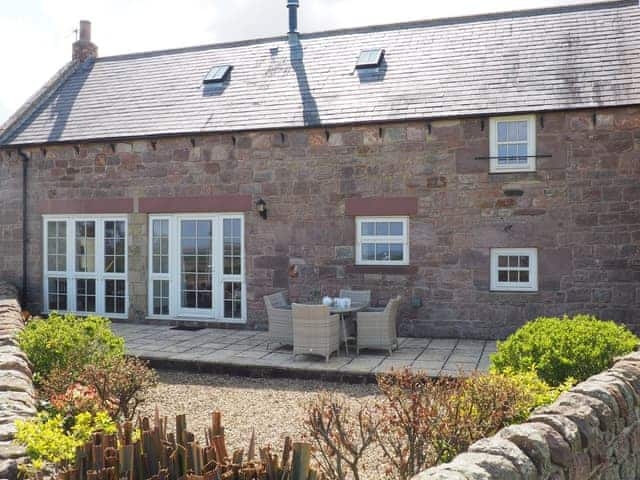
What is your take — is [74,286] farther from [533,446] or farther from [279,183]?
[533,446]

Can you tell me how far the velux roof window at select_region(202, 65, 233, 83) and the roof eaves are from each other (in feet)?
14.1

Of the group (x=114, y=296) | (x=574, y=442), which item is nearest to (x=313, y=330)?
(x=574, y=442)

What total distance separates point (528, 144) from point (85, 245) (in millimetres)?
Answer: 9079

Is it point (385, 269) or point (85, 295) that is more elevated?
point (385, 269)

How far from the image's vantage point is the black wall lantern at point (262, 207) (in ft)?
38.2

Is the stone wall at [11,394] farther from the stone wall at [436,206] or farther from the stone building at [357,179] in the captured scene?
the stone wall at [436,206]

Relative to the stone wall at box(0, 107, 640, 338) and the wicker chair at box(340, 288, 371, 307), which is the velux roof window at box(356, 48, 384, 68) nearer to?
the stone wall at box(0, 107, 640, 338)

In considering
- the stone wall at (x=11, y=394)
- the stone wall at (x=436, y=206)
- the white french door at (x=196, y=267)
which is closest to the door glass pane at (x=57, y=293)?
the stone wall at (x=436, y=206)

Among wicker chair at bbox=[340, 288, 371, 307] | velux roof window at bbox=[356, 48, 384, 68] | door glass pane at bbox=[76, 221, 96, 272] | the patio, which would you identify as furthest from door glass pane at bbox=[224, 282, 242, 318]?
velux roof window at bbox=[356, 48, 384, 68]

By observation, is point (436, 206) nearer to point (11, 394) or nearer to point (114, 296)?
point (114, 296)

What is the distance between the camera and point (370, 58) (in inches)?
502

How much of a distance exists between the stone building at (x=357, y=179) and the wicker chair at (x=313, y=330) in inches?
98.0

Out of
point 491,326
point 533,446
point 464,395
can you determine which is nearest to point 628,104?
point 491,326

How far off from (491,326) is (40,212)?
377 inches
